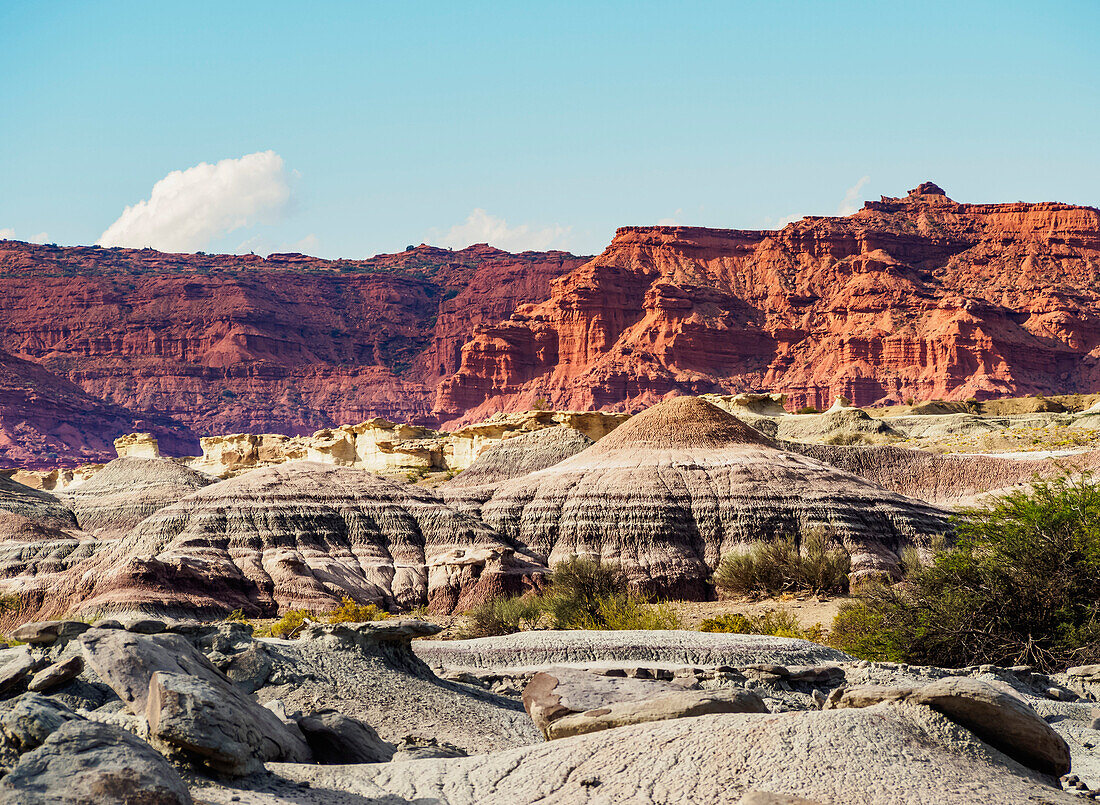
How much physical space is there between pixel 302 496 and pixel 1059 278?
445 ft

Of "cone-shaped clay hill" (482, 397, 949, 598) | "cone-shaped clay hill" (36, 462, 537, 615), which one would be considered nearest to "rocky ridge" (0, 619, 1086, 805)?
"cone-shaped clay hill" (36, 462, 537, 615)

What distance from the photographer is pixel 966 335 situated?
123 m

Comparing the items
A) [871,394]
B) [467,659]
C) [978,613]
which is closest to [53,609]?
[467,659]

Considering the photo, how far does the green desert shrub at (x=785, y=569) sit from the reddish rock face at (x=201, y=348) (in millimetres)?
123029

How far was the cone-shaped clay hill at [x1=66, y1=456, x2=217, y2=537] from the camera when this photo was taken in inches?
1645

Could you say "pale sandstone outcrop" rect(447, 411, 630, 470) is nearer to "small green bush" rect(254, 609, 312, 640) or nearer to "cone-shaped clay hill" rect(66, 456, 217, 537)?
"cone-shaped clay hill" rect(66, 456, 217, 537)

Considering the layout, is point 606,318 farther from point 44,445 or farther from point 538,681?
point 538,681

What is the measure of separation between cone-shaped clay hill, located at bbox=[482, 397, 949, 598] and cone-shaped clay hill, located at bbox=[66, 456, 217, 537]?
14.3m

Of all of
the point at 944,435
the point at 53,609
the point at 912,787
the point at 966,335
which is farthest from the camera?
the point at 966,335

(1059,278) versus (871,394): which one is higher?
(1059,278)

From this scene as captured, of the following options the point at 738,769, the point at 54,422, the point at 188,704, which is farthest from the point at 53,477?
the point at 738,769

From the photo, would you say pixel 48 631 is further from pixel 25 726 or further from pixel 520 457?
pixel 520 457

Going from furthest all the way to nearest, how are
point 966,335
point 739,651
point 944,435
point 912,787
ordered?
point 966,335
point 944,435
point 739,651
point 912,787

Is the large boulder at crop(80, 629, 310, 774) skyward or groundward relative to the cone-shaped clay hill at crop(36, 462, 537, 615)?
skyward
